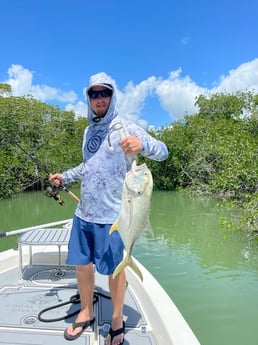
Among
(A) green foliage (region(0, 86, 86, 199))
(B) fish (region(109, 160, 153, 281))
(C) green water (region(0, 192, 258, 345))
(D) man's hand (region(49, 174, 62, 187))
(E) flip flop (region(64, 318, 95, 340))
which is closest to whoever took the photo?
(B) fish (region(109, 160, 153, 281))

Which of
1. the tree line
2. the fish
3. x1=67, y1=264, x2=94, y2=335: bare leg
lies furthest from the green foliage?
the fish

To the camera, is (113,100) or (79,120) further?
(79,120)

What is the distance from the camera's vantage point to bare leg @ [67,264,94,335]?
1789mm

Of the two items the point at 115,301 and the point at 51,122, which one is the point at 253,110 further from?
the point at 115,301

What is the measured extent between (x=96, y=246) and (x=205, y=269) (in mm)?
3763

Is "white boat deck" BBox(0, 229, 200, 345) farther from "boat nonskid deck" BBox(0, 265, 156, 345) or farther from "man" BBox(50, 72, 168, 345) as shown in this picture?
"man" BBox(50, 72, 168, 345)

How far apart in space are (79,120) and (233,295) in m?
21.4

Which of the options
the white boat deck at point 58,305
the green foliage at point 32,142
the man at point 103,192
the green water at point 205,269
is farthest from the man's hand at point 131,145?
the green foliage at point 32,142

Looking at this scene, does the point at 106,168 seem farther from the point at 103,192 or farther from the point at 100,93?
the point at 100,93

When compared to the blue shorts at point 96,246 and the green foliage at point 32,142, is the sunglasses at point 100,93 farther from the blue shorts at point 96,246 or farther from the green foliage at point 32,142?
the green foliage at point 32,142

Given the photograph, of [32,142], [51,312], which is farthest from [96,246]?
[32,142]

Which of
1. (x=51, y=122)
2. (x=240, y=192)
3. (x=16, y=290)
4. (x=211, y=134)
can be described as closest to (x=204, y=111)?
(x=211, y=134)

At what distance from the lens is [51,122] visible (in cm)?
2025

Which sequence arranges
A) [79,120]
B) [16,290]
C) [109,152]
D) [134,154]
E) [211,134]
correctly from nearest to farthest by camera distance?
[134,154] < [109,152] < [16,290] < [211,134] < [79,120]
